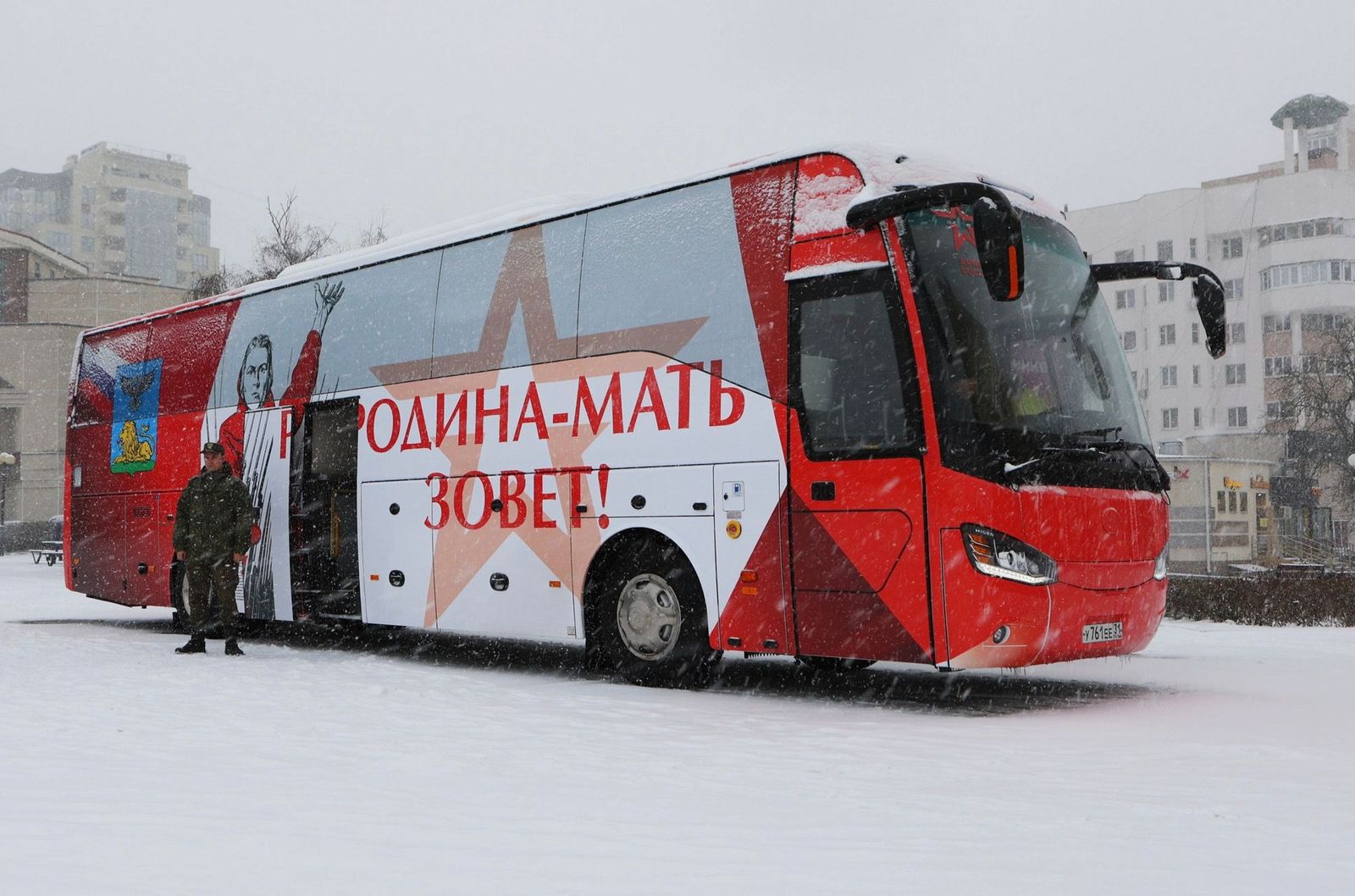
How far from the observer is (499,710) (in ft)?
30.2

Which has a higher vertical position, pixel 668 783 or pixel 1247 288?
pixel 1247 288

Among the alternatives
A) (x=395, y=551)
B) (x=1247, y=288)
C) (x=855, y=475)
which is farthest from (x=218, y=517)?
(x=1247, y=288)

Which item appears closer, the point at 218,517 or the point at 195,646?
the point at 218,517

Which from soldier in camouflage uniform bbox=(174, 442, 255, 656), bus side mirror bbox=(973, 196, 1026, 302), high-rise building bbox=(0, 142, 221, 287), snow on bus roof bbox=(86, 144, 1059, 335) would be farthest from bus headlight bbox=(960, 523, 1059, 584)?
high-rise building bbox=(0, 142, 221, 287)

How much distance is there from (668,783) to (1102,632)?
3956mm

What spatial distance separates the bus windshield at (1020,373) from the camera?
8.70m

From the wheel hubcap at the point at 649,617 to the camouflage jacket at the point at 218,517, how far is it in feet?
14.3

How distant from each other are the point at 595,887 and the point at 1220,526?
57.3 meters

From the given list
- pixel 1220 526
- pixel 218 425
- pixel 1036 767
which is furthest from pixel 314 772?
pixel 1220 526

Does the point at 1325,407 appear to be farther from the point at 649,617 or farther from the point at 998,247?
the point at 998,247

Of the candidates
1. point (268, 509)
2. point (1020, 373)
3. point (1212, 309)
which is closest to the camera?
point (1020, 373)

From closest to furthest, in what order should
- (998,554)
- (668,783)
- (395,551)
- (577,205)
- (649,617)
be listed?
1. (668,783)
2. (998,554)
3. (649,617)
4. (577,205)
5. (395,551)

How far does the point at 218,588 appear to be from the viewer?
43.4 ft

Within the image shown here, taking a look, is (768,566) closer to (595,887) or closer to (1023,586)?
(1023,586)
